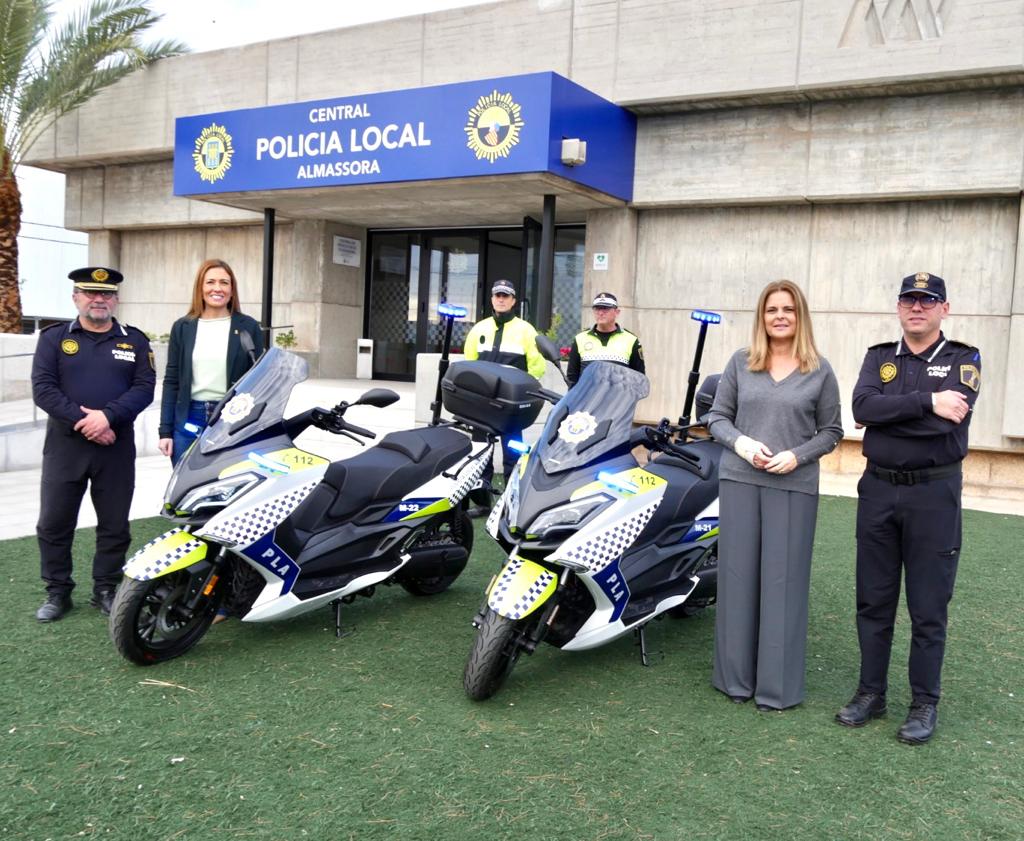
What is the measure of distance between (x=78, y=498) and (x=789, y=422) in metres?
3.32

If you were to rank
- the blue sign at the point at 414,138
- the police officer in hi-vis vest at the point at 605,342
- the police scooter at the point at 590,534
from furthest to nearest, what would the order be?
the blue sign at the point at 414,138
the police officer in hi-vis vest at the point at 605,342
the police scooter at the point at 590,534

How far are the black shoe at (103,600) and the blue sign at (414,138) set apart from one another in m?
6.24

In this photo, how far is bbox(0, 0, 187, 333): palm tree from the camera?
13.5 meters

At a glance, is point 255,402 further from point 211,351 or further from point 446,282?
point 446,282

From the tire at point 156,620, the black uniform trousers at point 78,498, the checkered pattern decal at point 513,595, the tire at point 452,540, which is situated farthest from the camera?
the tire at point 452,540

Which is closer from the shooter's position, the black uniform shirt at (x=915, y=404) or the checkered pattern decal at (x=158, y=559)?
the black uniform shirt at (x=915, y=404)

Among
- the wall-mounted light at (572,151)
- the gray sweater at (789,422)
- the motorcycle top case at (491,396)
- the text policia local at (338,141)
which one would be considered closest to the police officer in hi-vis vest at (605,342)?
the motorcycle top case at (491,396)

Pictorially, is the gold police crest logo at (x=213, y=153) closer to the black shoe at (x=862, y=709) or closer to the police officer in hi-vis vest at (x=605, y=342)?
the police officer in hi-vis vest at (x=605, y=342)

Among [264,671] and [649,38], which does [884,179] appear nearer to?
[649,38]

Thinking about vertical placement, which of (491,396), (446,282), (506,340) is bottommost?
(491,396)

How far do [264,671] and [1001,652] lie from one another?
340 cm

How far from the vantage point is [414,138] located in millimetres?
10188

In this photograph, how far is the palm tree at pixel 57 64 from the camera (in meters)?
13.5

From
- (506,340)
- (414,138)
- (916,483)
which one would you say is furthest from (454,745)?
(414,138)
